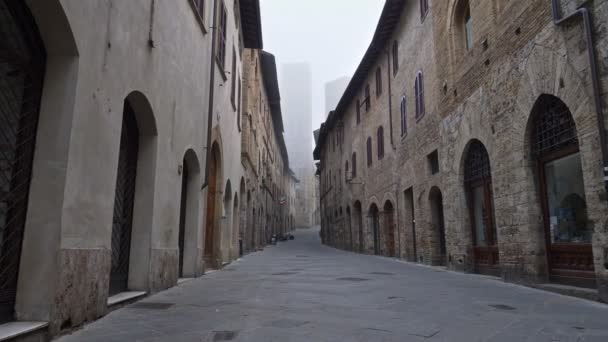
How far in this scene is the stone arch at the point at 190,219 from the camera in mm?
7988

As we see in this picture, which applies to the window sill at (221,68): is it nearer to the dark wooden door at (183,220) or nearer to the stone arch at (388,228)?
the dark wooden door at (183,220)

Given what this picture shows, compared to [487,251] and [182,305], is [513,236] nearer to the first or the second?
[487,251]

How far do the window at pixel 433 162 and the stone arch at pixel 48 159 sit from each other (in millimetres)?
9961

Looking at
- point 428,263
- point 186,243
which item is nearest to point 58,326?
point 186,243

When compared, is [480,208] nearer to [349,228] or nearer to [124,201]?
[124,201]

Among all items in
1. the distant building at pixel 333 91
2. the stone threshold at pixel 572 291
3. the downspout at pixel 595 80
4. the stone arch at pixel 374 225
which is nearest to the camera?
the downspout at pixel 595 80

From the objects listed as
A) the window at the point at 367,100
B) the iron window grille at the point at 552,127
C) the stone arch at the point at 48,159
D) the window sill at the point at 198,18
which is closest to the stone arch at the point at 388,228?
the window at the point at 367,100

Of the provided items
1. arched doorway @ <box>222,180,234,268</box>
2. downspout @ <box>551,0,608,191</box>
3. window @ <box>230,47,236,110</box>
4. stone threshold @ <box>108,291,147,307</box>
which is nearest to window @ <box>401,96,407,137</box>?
window @ <box>230,47,236,110</box>

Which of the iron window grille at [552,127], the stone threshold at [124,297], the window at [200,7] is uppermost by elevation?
the window at [200,7]

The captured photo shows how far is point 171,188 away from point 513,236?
19.0ft

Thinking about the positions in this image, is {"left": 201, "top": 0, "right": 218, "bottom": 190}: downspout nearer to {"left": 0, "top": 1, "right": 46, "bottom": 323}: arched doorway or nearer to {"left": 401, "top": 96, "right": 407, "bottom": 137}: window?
{"left": 0, "top": 1, "right": 46, "bottom": 323}: arched doorway

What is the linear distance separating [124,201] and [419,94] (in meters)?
9.68

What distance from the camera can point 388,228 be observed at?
1664 cm

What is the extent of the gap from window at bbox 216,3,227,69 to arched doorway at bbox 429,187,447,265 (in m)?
6.63
